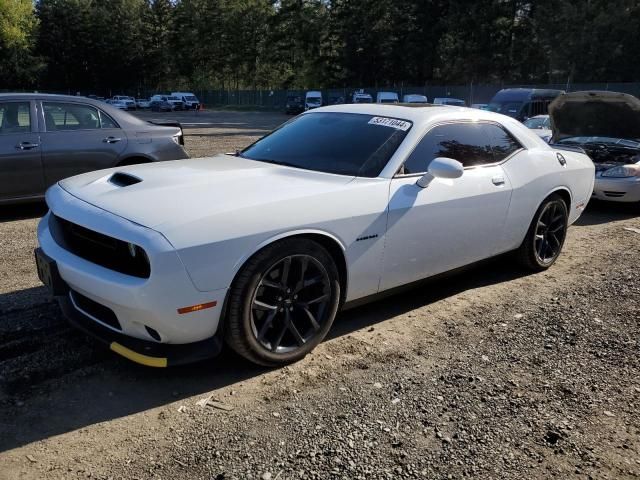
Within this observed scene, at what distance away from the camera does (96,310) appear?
10.4 feet

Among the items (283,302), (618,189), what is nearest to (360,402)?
(283,302)

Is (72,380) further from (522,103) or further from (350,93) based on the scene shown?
(350,93)

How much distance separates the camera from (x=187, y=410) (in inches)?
116

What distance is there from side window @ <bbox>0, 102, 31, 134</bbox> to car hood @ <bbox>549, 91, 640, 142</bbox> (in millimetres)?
7356

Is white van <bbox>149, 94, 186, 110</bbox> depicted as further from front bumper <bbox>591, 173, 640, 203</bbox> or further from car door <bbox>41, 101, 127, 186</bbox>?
front bumper <bbox>591, 173, 640, 203</bbox>

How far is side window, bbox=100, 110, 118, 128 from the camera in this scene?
23.9 feet

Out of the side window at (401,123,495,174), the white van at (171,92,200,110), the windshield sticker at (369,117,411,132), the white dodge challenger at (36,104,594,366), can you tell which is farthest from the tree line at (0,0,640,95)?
the windshield sticker at (369,117,411,132)

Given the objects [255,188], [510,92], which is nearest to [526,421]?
[255,188]

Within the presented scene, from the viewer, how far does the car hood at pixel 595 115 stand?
8.29m

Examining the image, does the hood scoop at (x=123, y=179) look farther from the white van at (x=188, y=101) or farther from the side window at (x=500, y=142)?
the white van at (x=188, y=101)

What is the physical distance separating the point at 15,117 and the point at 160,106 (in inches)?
2006

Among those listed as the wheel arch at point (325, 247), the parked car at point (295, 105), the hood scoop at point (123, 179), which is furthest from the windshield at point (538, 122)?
the parked car at point (295, 105)

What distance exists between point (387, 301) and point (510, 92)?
47.3 ft

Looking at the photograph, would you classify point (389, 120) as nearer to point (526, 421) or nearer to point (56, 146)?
point (526, 421)
